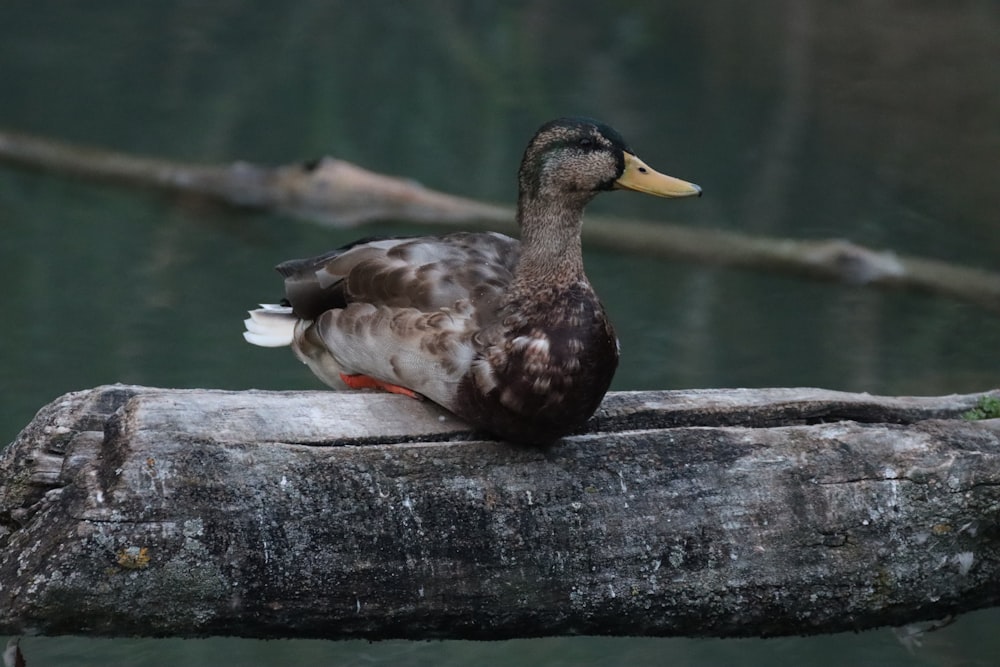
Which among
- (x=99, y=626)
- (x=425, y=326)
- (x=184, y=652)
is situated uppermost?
(x=425, y=326)

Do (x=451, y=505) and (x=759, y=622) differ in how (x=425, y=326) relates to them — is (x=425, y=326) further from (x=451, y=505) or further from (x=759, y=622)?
(x=759, y=622)

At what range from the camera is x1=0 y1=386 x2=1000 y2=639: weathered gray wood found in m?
2.52

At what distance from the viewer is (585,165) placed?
2896 millimetres

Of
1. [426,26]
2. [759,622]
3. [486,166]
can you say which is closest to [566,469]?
[759,622]

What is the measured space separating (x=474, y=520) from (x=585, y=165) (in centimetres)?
79

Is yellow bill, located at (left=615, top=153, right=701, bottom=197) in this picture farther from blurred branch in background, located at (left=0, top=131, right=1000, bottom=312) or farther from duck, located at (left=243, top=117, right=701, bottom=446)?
blurred branch in background, located at (left=0, top=131, right=1000, bottom=312)

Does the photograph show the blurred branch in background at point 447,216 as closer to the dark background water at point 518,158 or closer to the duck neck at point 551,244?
the dark background water at point 518,158

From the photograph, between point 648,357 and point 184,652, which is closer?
point 184,652

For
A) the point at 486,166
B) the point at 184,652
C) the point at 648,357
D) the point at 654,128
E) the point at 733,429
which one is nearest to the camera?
the point at 733,429

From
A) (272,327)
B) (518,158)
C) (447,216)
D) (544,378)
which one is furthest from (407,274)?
(518,158)

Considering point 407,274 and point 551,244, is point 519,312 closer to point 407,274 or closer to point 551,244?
point 551,244

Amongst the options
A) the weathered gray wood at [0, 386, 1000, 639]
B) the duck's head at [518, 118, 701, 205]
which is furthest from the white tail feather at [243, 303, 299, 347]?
the duck's head at [518, 118, 701, 205]

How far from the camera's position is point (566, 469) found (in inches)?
112

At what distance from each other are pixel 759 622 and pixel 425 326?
37.9 inches
